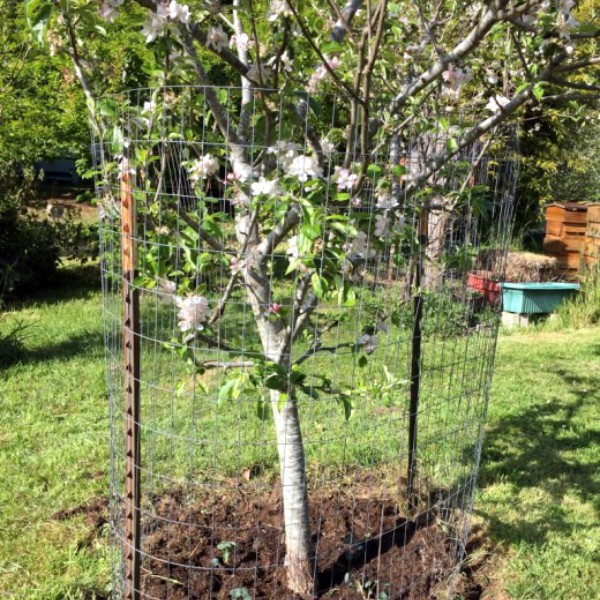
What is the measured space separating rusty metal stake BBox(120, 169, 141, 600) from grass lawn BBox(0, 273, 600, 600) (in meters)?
0.55

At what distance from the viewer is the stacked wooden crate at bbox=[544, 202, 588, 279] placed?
8297 millimetres

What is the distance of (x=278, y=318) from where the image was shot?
2.21 metres

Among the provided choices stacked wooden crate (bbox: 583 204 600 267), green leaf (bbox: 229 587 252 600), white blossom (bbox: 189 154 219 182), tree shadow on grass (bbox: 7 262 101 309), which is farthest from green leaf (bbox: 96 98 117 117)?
stacked wooden crate (bbox: 583 204 600 267)

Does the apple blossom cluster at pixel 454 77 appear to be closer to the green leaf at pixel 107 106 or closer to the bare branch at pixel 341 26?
the bare branch at pixel 341 26

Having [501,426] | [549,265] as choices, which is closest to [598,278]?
[549,265]

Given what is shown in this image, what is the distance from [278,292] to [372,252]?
2178 mm

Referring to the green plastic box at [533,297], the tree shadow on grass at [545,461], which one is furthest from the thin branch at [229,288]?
the green plastic box at [533,297]

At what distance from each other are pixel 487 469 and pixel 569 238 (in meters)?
5.49

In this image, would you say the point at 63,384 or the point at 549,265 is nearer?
the point at 63,384

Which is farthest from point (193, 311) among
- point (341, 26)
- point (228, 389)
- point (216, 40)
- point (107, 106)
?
point (341, 26)

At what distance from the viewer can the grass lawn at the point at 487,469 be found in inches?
107

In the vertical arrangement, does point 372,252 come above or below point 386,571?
above

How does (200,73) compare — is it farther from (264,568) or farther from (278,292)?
(278,292)

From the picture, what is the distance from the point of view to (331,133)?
2084 millimetres
